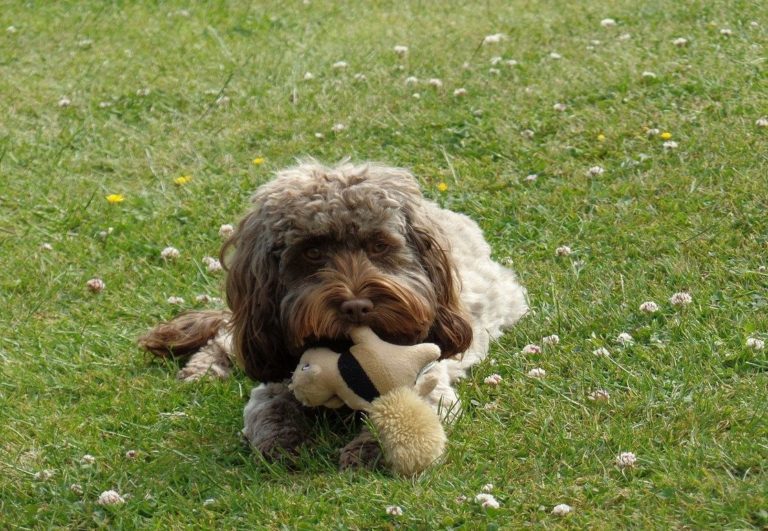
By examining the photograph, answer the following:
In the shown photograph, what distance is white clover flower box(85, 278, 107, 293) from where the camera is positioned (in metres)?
6.75

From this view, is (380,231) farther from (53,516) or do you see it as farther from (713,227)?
(713,227)

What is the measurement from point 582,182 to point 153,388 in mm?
3023

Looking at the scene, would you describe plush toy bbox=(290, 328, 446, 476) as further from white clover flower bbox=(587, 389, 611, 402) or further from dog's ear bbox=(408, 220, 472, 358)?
white clover flower bbox=(587, 389, 611, 402)

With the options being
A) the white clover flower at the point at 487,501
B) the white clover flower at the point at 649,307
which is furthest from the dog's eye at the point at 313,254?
the white clover flower at the point at 649,307

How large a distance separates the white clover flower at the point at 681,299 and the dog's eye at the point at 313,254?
73.8 inches

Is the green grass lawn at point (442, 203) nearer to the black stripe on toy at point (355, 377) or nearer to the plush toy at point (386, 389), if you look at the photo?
the plush toy at point (386, 389)

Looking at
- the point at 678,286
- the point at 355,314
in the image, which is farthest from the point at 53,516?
the point at 678,286

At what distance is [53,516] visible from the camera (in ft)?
15.1

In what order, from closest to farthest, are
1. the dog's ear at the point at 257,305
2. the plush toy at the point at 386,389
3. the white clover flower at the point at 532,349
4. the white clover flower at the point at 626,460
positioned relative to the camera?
the white clover flower at the point at 626,460, the plush toy at the point at 386,389, the dog's ear at the point at 257,305, the white clover flower at the point at 532,349

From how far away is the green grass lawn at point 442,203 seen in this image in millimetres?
4504

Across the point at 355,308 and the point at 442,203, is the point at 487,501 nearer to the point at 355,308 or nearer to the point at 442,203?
the point at 355,308

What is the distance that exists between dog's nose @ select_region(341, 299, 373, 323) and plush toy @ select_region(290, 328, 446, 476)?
6 cm

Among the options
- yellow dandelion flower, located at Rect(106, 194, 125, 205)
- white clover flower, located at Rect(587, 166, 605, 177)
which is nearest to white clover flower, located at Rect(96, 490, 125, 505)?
yellow dandelion flower, located at Rect(106, 194, 125, 205)

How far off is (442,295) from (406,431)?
77cm
